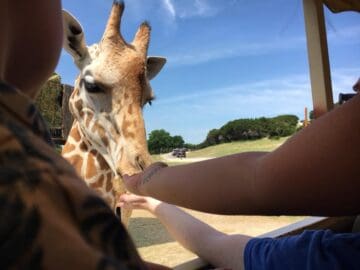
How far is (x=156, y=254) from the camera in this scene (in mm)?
3309

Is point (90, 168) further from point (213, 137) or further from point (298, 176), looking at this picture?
point (213, 137)

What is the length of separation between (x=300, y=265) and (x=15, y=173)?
819 millimetres

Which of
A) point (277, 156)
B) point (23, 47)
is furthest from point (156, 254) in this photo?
point (23, 47)

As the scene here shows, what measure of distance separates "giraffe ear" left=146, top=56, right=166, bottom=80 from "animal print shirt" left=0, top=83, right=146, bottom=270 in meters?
2.44

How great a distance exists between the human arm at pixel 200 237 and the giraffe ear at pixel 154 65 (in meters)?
1.43

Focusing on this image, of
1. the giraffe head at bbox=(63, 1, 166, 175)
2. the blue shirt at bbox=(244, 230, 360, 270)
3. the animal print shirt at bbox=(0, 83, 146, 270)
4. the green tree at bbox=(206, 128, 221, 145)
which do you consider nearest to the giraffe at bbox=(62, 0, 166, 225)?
the giraffe head at bbox=(63, 1, 166, 175)

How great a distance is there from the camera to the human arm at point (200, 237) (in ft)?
3.75

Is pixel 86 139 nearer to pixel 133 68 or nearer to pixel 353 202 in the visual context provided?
pixel 133 68

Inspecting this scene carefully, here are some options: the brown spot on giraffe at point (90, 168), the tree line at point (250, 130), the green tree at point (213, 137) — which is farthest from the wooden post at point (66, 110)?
the green tree at point (213, 137)

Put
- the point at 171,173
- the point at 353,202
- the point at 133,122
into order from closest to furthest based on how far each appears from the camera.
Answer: the point at 353,202 < the point at 171,173 < the point at 133,122

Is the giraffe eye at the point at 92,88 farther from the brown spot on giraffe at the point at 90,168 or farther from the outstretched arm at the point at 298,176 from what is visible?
the outstretched arm at the point at 298,176

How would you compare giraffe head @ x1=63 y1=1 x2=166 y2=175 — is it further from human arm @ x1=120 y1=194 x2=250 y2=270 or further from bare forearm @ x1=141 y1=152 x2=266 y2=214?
bare forearm @ x1=141 y1=152 x2=266 y2=214

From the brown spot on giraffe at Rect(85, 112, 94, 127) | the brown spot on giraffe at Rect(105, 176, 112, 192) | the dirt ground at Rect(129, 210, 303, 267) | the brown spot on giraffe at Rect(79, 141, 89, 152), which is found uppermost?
the brown spot on giraffe at Rect(85, 112, 94, 127)

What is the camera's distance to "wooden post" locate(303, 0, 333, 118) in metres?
1.64
